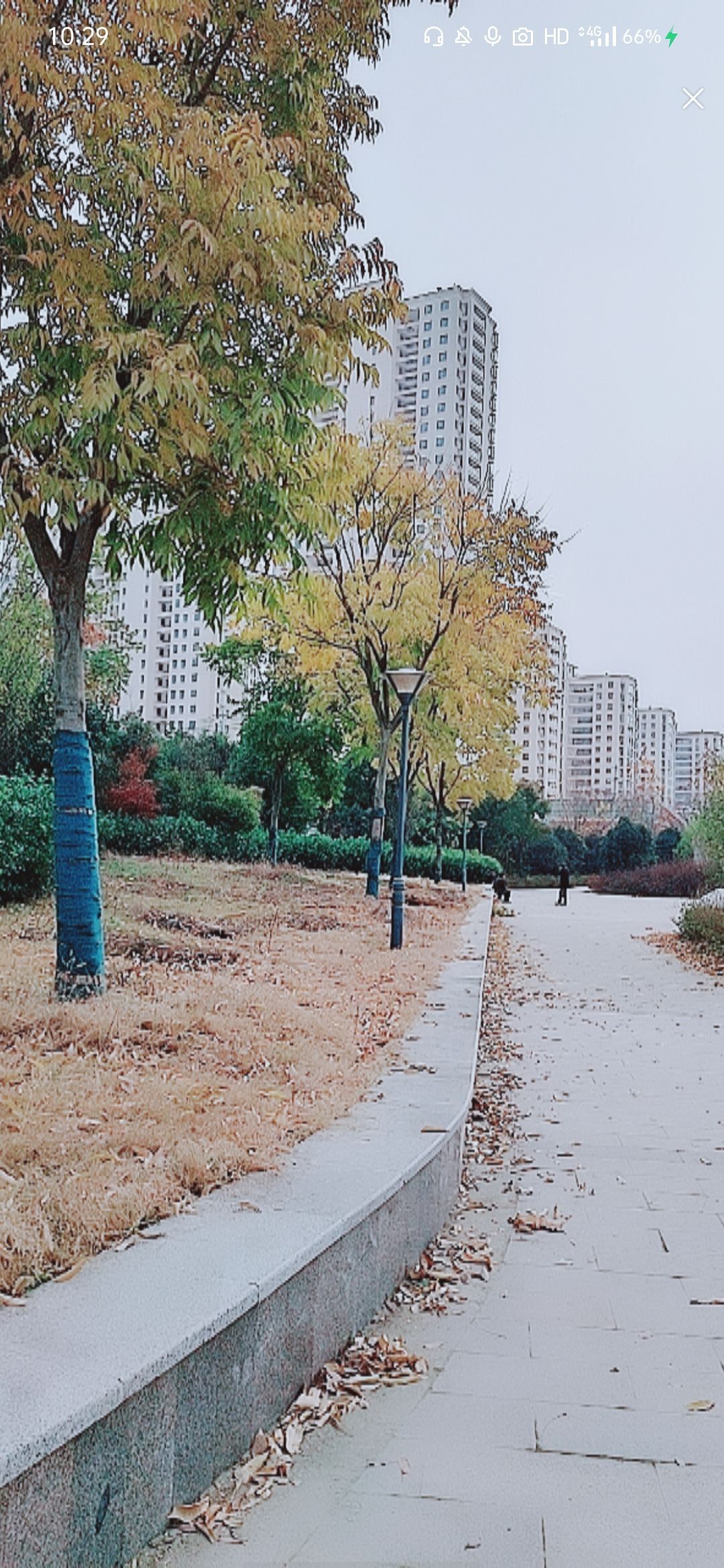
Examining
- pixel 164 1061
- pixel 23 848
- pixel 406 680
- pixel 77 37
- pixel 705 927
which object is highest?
pixel 77 37

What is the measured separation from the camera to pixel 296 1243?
2.76m

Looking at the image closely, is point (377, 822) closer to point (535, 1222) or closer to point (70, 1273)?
point (535, 1222)

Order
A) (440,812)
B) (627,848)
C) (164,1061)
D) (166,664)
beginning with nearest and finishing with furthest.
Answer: (164,1061), (440,812), (166,664), (627,848)

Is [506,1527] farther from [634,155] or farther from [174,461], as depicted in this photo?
[634,155]

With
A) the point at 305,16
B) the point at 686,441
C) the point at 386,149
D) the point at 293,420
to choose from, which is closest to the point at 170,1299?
the point at 293,420

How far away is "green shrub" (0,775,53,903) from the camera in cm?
973

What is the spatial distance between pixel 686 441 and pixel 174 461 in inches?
382

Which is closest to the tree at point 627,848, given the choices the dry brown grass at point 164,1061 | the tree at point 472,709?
the tree at point 472,709

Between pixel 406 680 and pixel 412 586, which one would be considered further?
pixel 412 586

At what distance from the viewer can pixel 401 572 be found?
15.5m

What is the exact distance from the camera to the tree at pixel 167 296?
15.3 ft

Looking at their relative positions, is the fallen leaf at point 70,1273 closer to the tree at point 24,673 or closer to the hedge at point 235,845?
the tree at point 24,673

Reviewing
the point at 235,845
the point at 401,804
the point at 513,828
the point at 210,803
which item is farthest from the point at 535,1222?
the point at 513,828

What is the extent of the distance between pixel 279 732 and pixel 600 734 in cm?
5055
